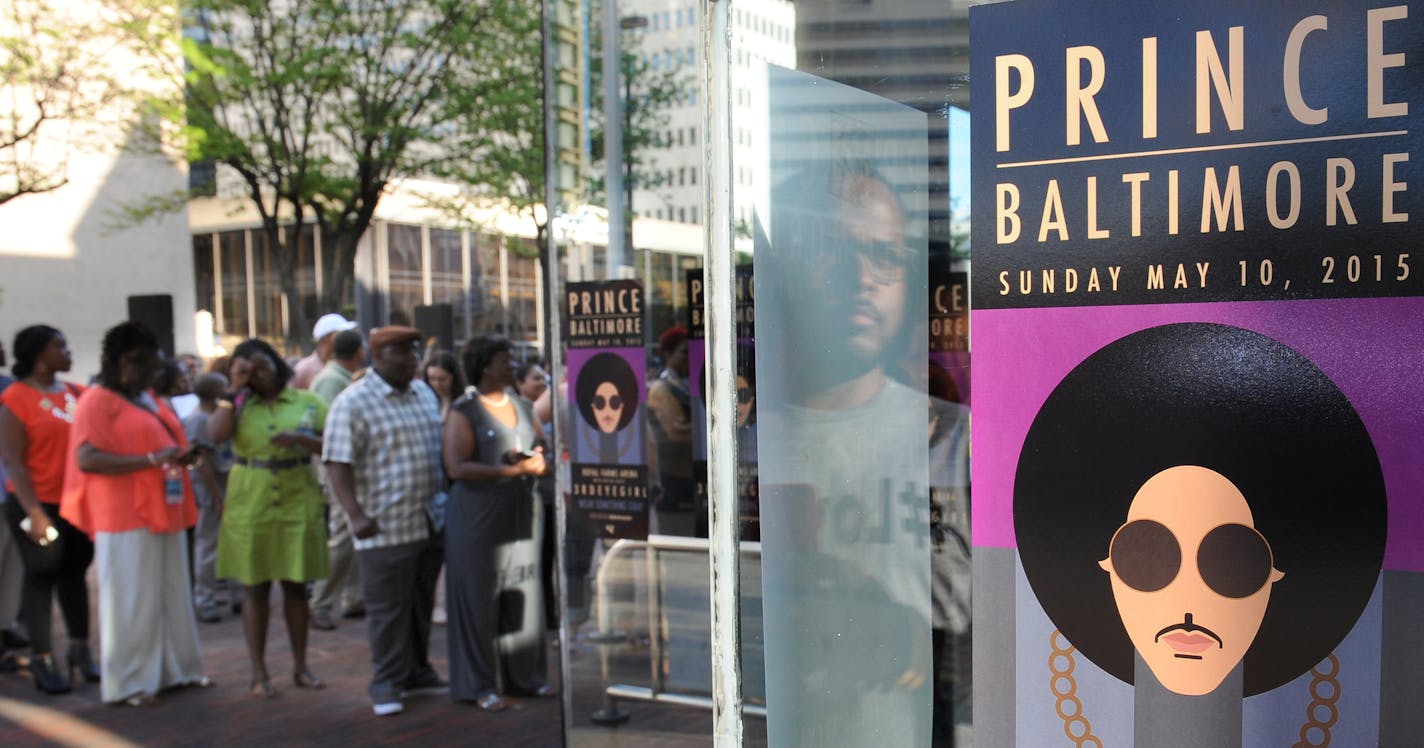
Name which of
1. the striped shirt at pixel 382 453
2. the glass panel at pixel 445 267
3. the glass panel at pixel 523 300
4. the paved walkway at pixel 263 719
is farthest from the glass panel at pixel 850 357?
the glass panel at pixel 445 267

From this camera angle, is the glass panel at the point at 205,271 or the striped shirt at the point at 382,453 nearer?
the striped shirt at the point at 382,453

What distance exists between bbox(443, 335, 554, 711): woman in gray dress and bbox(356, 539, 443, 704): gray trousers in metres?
0.19

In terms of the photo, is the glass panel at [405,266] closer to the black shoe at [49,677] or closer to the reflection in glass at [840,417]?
the black shoe at [49,677]

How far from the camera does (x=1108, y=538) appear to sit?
1497mm

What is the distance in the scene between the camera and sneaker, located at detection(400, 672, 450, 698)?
5.79 meters

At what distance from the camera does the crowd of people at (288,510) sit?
211 inches

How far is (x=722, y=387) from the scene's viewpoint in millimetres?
1722

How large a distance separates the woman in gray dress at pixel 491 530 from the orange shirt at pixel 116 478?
1416mm

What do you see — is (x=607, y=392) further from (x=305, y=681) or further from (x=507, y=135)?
(x=507, y=135)

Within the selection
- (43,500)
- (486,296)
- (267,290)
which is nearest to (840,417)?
(43,500)

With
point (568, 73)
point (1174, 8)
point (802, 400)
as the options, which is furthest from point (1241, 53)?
point (568, 73)

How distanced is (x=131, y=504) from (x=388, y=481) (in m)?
1.26

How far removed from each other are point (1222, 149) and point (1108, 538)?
505mm

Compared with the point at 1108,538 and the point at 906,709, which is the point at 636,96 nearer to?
the point at 906,709
